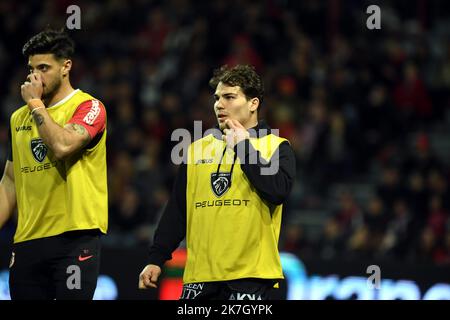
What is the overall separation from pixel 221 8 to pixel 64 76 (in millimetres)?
9331

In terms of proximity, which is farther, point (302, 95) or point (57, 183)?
point (302, 95)

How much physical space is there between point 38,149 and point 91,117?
37 cm

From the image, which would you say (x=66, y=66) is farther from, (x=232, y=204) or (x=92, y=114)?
(x=232, y=204)

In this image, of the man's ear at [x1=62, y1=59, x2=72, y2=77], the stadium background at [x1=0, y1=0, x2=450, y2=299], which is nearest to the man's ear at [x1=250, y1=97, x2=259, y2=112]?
the man's ear at [x1=62, y1=59, x2=72, y2=77]

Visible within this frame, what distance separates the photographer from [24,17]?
15.5 metres

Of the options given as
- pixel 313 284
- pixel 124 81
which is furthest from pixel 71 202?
pixel 124 81

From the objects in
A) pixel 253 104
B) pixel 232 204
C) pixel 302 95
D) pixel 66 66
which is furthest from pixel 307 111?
pixel 232 204

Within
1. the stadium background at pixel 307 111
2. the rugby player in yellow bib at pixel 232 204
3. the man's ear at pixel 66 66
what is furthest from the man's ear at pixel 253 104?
the stadium background at pixel 307 111

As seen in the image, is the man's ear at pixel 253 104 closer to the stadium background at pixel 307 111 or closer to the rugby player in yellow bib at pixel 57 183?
the rugby player in yellow bib at pixel 57 183

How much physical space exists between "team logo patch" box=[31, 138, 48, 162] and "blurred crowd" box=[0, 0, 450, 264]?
241 inches

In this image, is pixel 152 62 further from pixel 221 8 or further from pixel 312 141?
pixel 312 141

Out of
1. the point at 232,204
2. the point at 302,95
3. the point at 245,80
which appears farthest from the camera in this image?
the point at 302,95

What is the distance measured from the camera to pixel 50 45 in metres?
5.45

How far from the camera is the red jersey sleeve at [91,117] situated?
530 cm
